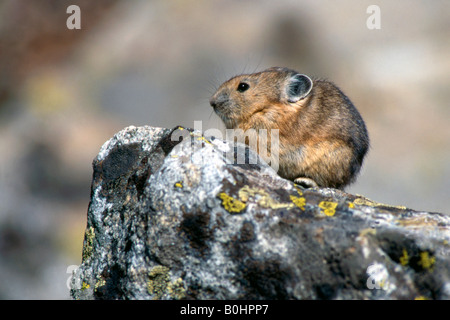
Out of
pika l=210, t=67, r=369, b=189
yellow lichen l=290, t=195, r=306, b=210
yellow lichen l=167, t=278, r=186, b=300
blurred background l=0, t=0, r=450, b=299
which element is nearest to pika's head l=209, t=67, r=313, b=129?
pika l=210, t=67, r=369, b=189

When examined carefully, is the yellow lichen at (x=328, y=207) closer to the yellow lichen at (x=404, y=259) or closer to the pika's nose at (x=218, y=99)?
the yellow lichen at (x=404, y=259)

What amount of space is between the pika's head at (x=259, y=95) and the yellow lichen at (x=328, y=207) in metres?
3.10

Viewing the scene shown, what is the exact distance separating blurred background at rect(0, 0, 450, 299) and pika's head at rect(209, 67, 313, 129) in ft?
24.4

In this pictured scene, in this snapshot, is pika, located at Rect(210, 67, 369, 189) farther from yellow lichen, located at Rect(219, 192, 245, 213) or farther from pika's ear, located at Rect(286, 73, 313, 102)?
yellow lichen, located at Rect(219, 192, 245, 213)

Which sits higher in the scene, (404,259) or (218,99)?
(218,99)

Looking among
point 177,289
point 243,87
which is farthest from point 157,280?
point 243,87

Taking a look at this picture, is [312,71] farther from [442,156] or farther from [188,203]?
[188,203]

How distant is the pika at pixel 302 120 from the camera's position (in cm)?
709

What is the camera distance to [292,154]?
23.4 ft

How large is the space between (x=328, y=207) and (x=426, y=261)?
945 millimetres

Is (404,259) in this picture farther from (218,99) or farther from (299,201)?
(218,99)

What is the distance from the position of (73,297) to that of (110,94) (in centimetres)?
1266

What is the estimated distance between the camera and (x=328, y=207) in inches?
180

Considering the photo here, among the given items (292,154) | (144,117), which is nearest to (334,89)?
(292,154)
